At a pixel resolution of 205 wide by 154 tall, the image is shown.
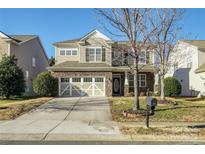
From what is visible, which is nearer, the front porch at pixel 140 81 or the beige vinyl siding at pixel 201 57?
the front porch at pixel 140 81

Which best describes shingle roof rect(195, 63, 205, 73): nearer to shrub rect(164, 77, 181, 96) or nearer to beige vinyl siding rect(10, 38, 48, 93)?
shrub rect(164, 77, 181, 96)

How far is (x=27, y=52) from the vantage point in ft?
105

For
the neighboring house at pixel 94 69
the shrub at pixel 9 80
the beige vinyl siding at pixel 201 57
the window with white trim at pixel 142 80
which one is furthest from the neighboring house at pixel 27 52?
the beige vinyl siding at pixel 201 57

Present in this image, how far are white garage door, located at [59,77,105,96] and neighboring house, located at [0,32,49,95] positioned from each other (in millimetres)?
5165

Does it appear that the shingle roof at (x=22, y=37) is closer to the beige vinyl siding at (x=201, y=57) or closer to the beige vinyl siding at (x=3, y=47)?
the beige vinyl siding at (x=3, y=47)

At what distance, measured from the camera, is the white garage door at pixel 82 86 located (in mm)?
27109

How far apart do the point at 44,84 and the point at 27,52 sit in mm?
8540

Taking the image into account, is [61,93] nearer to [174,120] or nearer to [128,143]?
[174,120]

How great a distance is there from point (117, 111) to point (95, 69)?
10802 millimetres

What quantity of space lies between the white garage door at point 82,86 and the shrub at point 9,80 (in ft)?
15.0

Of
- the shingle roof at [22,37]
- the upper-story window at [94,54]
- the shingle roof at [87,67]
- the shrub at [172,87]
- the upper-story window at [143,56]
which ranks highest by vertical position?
the shingle roof at [22,37]

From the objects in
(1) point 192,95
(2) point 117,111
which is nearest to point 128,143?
(2) point 117,111

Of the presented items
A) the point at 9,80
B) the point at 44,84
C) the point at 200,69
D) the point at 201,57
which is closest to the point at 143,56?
the point at 44,84

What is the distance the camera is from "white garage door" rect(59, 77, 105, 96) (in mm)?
27109
